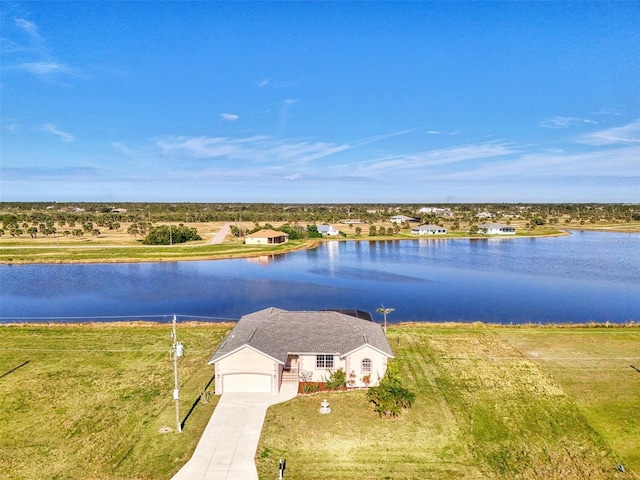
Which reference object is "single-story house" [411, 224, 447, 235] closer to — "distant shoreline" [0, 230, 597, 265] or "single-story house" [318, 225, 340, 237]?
"single-story house" [318, 225, 340, 237]

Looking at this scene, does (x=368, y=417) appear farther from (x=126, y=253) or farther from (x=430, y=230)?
(x=430, y=230)

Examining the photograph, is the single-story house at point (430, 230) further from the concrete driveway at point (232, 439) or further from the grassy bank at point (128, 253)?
the concrete driveway at point (232, 439)

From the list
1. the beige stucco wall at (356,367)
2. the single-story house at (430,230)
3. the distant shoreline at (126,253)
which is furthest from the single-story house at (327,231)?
the beige stucco wall at (356,367)

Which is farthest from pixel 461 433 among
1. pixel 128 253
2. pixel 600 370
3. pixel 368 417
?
pixel 128 253

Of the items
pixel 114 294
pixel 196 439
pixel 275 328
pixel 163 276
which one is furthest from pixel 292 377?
pixel 163 276

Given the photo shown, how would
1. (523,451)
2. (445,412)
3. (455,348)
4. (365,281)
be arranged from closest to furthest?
(523,451), (445,412), (455,348), (365,281)

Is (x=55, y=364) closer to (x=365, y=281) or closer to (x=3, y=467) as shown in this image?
(x=3, y=467)

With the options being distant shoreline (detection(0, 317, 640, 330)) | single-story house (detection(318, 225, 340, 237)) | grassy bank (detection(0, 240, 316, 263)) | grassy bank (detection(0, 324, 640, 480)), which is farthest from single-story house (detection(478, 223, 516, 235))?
grassy bank (detection(0, 324, 640, 480))

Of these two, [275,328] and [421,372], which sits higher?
[275,328]
